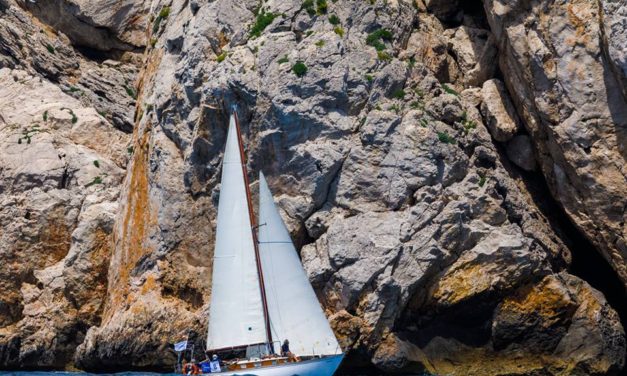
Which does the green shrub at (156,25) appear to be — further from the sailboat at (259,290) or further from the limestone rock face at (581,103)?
the limestone rock face at (581,103)

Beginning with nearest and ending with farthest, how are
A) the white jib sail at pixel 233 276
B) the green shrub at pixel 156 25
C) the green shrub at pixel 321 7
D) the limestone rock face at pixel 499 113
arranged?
the white jib sail at pixel 233 276, the limestone rock face at pixel 499 113, the green shrub at pixel 321 7, the green shrub at pixel 156 25

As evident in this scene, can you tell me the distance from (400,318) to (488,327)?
264 centimetres

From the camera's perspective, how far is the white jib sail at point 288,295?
26719 mm

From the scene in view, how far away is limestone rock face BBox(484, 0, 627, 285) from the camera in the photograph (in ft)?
94.5

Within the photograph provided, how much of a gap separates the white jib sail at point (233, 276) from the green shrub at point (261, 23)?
7.00 m

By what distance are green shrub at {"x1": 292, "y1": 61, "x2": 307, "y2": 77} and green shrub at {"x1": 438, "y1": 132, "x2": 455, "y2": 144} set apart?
15.2 ft

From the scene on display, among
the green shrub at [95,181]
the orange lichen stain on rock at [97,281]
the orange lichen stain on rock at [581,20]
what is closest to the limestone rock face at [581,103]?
the orange lichen stain on rock at [581,20]

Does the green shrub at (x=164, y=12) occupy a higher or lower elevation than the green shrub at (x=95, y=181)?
higher

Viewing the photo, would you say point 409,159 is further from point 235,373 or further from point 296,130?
point 235,373

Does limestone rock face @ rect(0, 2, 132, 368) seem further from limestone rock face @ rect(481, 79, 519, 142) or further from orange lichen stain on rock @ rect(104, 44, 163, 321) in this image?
limestone rock face @ rect(481, 79, 519, 142)

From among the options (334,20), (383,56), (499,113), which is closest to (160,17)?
(334,20)

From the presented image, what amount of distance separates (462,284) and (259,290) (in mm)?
6210

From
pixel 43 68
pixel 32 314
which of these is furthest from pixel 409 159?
pixel 43 68

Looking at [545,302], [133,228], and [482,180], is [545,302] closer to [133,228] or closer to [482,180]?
[482,180]
